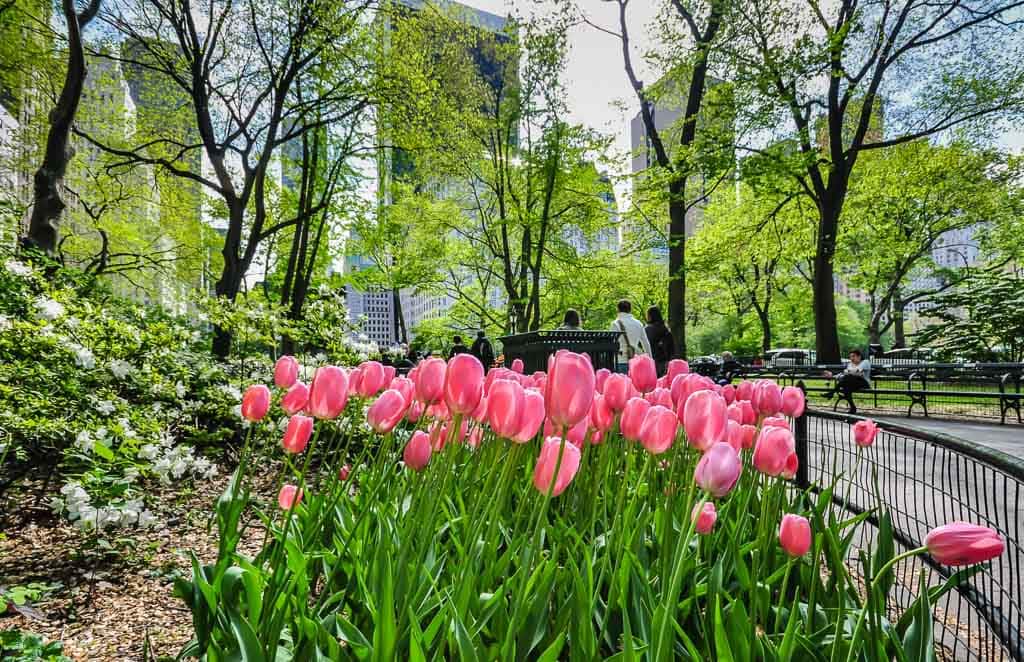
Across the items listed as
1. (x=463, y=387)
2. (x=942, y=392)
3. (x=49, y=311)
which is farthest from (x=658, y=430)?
(x=942, y=392)

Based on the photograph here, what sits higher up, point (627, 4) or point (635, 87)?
point (627, 4)

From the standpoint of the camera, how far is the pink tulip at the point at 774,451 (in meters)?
1.29

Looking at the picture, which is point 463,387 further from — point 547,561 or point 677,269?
point 677,269

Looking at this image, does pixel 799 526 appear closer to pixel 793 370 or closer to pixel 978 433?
pixel 978 433

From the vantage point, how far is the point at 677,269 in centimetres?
1238

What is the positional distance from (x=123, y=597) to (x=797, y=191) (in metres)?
16.4

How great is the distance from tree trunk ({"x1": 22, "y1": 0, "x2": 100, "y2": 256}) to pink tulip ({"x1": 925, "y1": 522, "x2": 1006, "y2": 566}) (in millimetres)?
7907

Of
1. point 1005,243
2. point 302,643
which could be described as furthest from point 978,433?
point 1005,243

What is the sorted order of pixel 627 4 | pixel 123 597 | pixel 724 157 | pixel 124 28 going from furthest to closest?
pixel 627 4
pixel 724 157
pixel 124 28
pixel 123 597

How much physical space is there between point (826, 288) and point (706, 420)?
49.4ft

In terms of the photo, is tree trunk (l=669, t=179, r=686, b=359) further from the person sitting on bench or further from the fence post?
the fence post

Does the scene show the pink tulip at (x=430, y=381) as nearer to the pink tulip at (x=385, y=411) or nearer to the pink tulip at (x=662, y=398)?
the pink tulip at (x=385, y=411)

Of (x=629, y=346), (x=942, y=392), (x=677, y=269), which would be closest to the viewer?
(x=629, y=346)

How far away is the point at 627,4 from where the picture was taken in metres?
14.8
